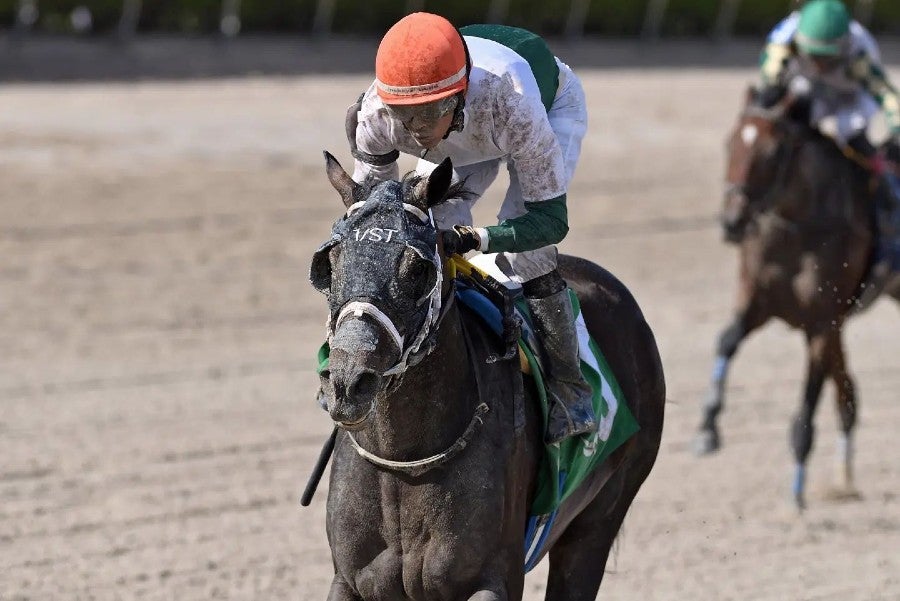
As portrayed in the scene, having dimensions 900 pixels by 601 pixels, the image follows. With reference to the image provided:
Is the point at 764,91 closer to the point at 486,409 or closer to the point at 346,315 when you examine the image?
the point at 486,409

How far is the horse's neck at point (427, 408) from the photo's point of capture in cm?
394

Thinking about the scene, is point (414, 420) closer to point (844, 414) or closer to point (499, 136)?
point (499, 136)

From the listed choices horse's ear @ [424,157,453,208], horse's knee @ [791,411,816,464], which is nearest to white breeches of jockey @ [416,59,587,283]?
horse's ear @ [424,157,453,208]

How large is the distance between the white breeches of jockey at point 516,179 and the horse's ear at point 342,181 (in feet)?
1.31

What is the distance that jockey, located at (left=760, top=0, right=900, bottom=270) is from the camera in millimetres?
8930

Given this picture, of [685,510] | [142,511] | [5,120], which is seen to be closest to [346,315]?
[142,511]

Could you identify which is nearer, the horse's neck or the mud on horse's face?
the mud on horse's face

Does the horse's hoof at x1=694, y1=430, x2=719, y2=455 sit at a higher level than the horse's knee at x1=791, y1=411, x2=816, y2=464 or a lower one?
lower

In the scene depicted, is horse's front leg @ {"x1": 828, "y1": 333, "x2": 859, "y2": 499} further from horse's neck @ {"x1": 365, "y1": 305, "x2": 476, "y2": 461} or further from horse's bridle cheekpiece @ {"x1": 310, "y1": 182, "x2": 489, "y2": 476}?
horse's bridle cheekpiece @ {"x1": 310, "y1": 182, "x2": 489, "y2": 476}

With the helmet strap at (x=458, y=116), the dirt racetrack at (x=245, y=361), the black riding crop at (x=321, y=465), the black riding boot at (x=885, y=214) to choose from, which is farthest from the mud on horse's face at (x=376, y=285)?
the black riding boot at (x=885, y=214)

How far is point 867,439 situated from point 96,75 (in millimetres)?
9729

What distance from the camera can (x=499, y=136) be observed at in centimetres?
418

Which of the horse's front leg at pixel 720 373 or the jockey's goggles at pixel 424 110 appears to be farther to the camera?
the horse's front leg at pixel 720 373

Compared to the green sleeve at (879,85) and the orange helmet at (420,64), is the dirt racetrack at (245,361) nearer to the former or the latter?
the green sleeve at (879,85)
